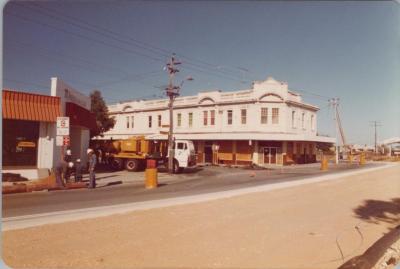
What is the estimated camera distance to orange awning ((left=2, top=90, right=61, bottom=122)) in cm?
1828

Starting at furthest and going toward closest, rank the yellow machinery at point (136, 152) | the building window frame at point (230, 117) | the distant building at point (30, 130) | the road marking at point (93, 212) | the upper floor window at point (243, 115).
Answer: the building window frame at point (230, 117), the upper floor window at point (243, 115), the yellow machinery at point (136, 152), the distant building at point (30, 130), the road marking at point (93, 212)

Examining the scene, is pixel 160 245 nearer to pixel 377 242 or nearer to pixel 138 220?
pixel 138 220

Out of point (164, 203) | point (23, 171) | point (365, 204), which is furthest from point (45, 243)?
point (23, 171)

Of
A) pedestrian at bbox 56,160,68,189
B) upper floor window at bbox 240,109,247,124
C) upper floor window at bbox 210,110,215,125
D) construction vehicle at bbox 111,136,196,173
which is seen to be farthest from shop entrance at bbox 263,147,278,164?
pedestrian at bbox 56,160,68,189

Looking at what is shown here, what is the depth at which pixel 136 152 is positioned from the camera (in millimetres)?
28812

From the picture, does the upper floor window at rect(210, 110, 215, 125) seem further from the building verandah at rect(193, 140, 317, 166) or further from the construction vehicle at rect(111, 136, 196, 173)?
the construction vehicle at rect(111, 136, 196, 173)

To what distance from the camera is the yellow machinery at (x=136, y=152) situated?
1121 inches

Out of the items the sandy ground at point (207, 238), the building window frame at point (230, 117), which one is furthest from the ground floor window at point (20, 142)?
the building window frame at point (230, 117)

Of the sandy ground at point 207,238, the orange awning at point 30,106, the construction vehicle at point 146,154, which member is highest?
the orange awning at point 30,106

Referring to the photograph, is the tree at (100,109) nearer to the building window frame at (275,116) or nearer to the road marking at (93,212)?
the building window frame at (275,116)

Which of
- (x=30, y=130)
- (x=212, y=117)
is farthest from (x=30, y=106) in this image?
(x=212, y=117)

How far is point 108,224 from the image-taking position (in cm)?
934

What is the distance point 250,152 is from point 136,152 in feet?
58.3

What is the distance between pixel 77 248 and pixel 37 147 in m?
14.3
